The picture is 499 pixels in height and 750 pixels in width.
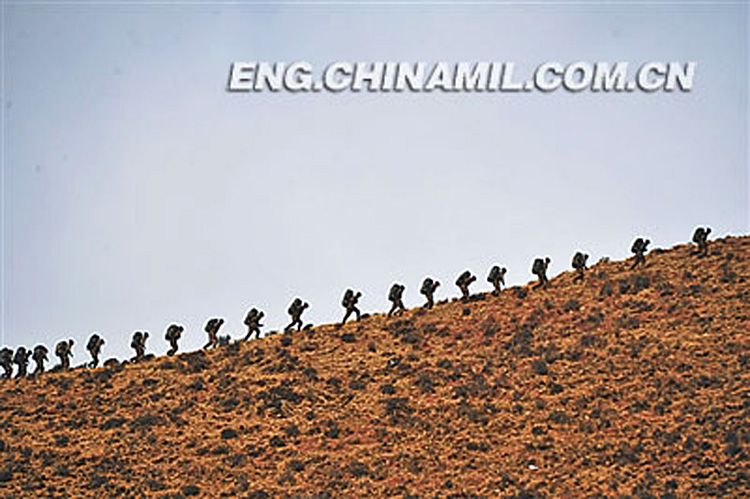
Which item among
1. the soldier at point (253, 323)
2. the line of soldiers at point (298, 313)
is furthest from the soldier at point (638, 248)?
the soldier at point (253, 323)

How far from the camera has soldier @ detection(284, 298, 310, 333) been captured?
47.1 m

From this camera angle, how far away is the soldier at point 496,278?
48438 mm

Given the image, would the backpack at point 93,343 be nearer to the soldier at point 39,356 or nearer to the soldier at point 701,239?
the soldier at point 39,356

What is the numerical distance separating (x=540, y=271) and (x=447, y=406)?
13.7 m

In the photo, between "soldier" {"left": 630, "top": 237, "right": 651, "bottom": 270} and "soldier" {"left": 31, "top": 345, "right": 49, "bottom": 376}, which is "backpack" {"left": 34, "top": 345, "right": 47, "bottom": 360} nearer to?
"soldier" {"left": 31, "top": 345, "right": 49, "bottom": 376}

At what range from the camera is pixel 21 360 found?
46.4 metres

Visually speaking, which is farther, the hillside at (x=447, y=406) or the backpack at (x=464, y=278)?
the backpack at (x=464, y=278)

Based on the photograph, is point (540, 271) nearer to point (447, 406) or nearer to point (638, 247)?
point (638, 247)

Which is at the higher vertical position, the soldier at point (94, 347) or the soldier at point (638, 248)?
the soldier at point (638, 248)

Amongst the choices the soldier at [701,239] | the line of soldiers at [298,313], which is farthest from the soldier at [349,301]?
the soldier at [701,239]

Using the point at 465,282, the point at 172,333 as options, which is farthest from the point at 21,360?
the point at 465,282

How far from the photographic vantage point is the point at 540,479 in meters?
30.1

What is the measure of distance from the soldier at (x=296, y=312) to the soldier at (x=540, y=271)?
33.6ft

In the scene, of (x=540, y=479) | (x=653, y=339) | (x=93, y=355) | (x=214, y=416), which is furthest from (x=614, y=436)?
(x=93, y=355)
